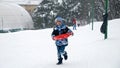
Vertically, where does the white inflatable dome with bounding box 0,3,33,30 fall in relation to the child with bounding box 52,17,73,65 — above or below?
below

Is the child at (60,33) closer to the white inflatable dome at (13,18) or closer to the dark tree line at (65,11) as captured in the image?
the white inflatable dome at (13,18)

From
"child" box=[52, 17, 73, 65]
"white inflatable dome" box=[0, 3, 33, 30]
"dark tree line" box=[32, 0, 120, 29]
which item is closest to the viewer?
"child" box=[52, 17, 73, 65]

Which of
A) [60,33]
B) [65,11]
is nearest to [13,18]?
[65,11]

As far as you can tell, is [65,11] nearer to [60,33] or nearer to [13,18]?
[13,18]

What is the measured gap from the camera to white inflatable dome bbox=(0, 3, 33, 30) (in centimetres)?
6150

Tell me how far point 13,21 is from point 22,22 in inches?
99.7

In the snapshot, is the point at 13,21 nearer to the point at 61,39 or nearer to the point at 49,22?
the point at 49,22

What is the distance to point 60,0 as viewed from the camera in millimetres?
63062

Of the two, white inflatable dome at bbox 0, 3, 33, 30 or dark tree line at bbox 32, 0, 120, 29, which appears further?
white inflatable dome at bbox 0, 3, 33, 30

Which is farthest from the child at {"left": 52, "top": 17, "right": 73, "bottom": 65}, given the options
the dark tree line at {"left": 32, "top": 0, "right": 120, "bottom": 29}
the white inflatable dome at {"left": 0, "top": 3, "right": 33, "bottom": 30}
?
the dark tree line at {"left": 32, "top": 0, "right": 120, "bottom": 29}

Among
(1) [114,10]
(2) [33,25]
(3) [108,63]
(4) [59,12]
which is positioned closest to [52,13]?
(4) [59,12]

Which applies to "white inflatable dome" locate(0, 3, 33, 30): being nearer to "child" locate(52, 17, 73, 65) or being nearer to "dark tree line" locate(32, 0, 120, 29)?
"dark tree line" locate(32, 0, 120, 29)

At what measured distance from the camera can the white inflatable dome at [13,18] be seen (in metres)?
61.5

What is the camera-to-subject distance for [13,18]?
211 ft
